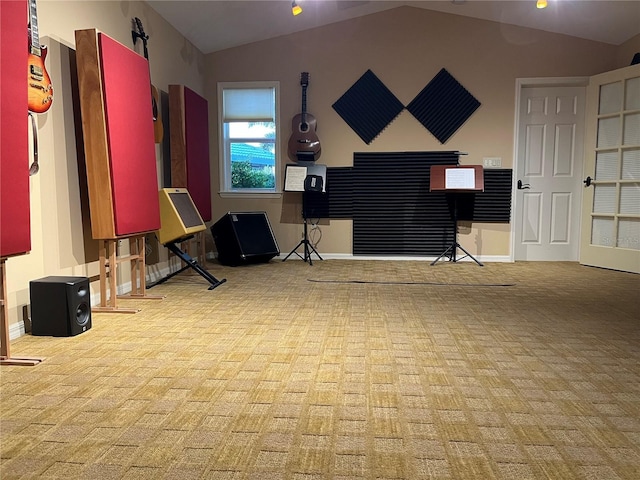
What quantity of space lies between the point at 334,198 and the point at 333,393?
4.08 m

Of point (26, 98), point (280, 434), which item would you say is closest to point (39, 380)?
point (280, 434)

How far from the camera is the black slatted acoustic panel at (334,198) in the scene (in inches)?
230

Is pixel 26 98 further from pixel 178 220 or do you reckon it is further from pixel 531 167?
pixel 531 167

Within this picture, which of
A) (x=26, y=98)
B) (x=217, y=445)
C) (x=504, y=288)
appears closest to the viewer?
(x=217, y=445)

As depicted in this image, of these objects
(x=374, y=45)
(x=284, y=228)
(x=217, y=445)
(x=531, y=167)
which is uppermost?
(x=374, y=45)

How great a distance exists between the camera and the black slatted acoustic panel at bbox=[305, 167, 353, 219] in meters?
5.84

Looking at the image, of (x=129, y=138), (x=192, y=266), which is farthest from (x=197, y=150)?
(x=129, y=138)

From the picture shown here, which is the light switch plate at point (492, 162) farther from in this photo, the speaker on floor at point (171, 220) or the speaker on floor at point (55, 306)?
the speaker on floor at point (55, 306)

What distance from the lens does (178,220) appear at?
3.95 meters

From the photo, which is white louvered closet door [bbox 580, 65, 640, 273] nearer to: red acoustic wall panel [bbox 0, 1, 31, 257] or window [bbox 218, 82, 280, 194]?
window [bbox 218, 82, 280, 194]

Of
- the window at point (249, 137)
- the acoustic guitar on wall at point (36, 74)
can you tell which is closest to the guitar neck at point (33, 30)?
the acoustic guitar on wall at point (36, 74)

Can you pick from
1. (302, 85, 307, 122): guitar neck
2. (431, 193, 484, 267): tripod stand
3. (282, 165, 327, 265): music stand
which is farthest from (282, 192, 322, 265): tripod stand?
(431, 193, 484, 267): tripod stand

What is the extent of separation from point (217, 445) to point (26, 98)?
2.00m

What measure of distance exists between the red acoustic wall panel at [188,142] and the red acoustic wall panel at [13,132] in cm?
224
